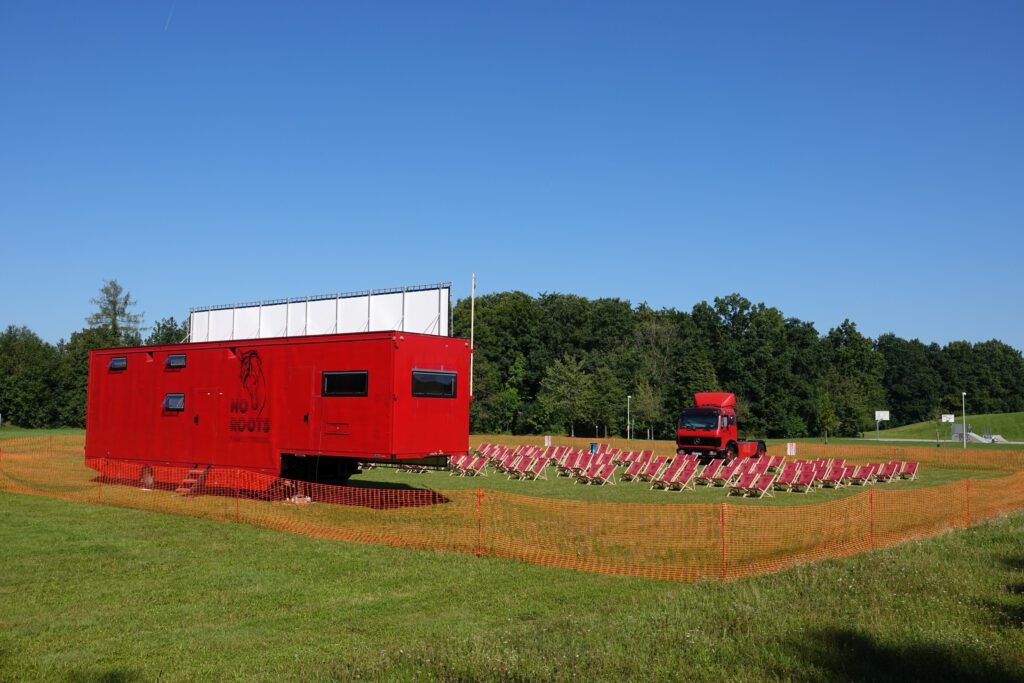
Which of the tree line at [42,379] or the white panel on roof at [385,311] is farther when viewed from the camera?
the tree line at [42,379]

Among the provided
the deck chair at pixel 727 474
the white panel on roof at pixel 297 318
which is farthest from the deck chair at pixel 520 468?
the white panel on roof at pixel 297 318

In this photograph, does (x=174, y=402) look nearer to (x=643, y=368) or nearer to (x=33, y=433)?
(x=33, y=433)

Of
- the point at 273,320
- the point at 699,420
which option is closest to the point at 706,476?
the point at 699,420

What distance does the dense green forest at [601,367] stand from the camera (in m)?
68.1

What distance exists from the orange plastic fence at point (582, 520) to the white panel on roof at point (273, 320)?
6.29 m

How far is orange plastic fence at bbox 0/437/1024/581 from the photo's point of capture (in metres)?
10.5

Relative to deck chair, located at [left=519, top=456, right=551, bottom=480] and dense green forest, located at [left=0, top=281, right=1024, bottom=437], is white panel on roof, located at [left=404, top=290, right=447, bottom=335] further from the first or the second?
dense green forest, located at [left=0, top=281, right=1024, bottom=437]

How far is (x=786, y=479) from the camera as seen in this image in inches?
839

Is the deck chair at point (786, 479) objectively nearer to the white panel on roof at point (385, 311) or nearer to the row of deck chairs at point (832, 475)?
the row of deck chairs at point (832, 475)

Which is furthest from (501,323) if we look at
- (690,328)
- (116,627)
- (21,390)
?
(116,627)

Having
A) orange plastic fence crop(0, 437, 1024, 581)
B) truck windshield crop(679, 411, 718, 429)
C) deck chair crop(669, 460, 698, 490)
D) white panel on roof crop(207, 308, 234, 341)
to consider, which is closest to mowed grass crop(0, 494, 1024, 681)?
orange plastic fence crop(0, 437, 1024, 581)

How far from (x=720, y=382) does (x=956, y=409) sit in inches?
2175

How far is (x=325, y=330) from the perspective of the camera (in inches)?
883

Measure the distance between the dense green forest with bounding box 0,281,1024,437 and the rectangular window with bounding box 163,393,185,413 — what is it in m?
46.2
